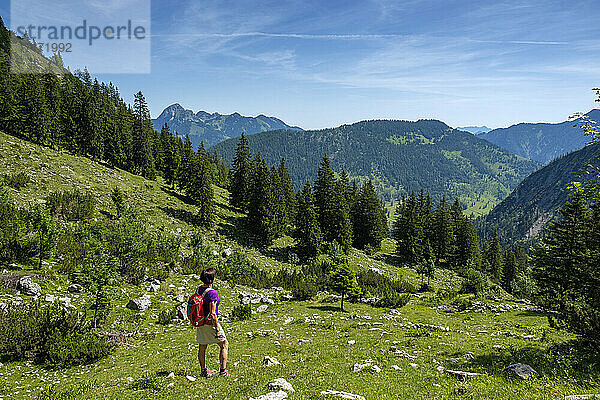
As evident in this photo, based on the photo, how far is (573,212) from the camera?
31.9 meters

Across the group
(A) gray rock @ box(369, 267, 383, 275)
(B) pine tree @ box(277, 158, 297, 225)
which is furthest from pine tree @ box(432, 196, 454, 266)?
(B) pine tree @ box(277, 158, 297, 225)

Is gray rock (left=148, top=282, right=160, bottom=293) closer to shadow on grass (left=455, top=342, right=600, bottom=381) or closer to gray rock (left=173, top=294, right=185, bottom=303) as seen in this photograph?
gray rock (left=173, top=294, right=185, bottom=303)

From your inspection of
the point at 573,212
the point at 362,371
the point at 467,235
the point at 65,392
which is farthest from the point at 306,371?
the point at 467,235

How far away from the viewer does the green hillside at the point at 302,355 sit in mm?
9023

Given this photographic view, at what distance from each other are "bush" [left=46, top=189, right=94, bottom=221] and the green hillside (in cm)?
220

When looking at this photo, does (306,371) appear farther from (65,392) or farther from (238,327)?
(238,327)

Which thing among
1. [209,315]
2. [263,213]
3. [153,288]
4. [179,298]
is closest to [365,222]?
[263,213]

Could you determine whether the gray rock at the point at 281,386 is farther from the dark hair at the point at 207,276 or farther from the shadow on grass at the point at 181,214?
the shadow on grass at the point at 181,214

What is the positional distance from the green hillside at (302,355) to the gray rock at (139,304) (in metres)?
0.48

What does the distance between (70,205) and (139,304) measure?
20.3 meters

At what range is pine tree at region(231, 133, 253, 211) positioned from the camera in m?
66.8

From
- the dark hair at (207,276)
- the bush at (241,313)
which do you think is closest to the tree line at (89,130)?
the bush at (241,313)

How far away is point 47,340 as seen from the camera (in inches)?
508

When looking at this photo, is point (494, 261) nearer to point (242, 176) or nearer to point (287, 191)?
point (287, 191)
